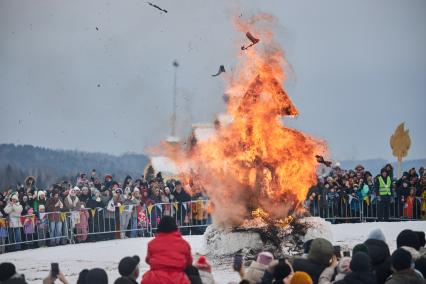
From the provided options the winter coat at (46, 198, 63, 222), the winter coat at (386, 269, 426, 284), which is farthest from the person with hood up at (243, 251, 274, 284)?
the winter coat at (46, 198, 63, 222)

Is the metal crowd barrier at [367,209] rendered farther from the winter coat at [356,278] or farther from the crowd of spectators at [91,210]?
the winter coat at [356,278]

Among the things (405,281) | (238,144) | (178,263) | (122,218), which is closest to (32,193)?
(122,218)

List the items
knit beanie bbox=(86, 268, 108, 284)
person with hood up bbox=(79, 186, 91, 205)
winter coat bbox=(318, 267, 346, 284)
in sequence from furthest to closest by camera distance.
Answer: person with hood up bbox=(79, 186, 91, 205) → winter coat bbox=(318, 267, 346, 284) → knit beanie bbox=(86, 268, 108, 284)

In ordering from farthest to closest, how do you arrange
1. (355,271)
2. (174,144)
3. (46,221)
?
(174,144) → (46,221) → (355,271)

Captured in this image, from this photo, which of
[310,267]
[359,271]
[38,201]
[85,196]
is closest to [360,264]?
[359,271]

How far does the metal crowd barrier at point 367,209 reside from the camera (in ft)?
85.9

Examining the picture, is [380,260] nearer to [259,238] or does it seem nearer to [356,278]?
[356,278]

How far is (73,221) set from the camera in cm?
2342

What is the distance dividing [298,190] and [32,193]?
8035mm

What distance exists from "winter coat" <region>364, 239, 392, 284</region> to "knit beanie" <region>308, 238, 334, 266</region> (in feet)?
2.22

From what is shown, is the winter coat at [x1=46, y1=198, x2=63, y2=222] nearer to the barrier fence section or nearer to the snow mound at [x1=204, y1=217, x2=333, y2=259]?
the barrier fence section

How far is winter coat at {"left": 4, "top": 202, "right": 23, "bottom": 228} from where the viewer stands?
22.1 metres

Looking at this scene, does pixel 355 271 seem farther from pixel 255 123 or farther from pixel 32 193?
pixel 32 193

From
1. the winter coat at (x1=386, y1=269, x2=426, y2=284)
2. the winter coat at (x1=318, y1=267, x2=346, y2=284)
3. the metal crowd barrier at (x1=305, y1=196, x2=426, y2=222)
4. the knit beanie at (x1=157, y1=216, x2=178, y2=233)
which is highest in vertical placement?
the knit beanie at (x1=157, y1=216, x2=178, y2=233)
